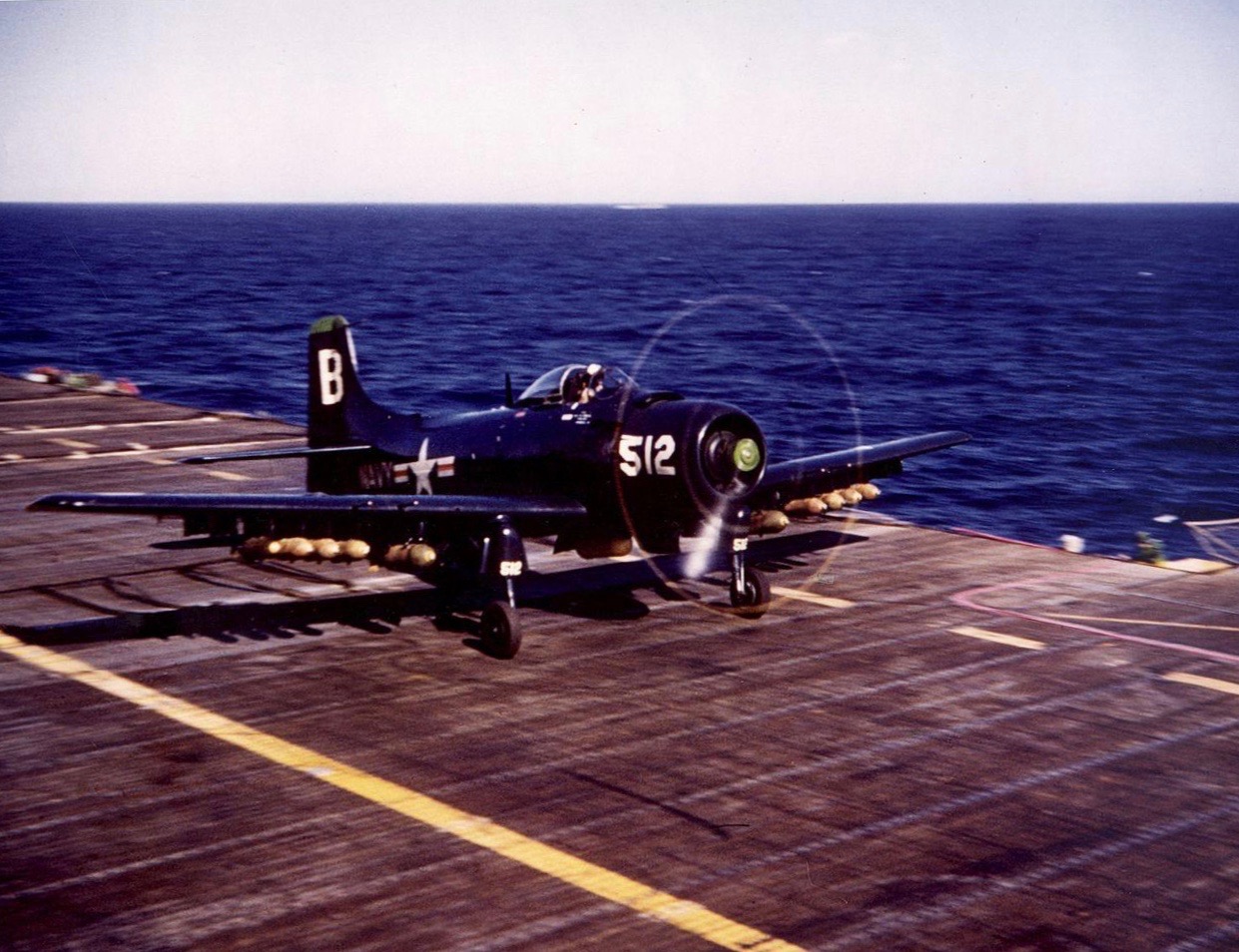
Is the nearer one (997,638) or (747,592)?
(997,638)

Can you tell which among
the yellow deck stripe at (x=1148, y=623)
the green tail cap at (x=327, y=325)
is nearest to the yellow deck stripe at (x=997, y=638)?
the yellow deck stripe at (x=1148, y=623)

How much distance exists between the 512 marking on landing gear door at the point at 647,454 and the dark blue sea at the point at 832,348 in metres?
22.2

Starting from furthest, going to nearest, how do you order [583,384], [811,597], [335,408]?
[335,408]
[811,597]
[583,384]

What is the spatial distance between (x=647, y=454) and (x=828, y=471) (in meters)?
3.87

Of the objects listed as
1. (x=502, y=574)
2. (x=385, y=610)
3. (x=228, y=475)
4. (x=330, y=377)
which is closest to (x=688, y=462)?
(x=502, y=574)

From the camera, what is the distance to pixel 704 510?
16062 millimetres

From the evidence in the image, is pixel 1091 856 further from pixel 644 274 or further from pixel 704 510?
pixel 644 274

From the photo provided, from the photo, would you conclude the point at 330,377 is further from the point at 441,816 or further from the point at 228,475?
the point at 441,816

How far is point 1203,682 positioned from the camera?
15.1 m

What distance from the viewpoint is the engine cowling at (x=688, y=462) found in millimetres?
15883

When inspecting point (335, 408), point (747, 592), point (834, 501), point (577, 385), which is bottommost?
→ point (747, 592)

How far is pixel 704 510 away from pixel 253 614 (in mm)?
6166

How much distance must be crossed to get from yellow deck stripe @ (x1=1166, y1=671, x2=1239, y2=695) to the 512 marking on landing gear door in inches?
235

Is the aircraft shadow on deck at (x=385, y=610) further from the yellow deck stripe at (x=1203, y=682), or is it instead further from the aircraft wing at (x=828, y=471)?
the yellow deck stripe at (x=1203, y=682)
